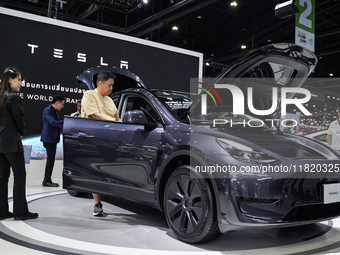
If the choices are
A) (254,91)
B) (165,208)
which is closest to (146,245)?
(165,208)

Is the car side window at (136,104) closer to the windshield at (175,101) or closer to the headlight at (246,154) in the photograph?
the windshield at (175,101)

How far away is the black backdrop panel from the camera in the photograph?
6277 millimetres

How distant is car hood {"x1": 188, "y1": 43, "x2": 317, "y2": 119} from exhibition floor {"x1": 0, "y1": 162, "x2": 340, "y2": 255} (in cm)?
120

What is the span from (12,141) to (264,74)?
8.63ft

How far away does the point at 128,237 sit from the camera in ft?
9.67

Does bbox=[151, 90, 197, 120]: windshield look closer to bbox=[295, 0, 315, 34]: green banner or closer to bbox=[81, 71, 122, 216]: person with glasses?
bbox=[81, 71, 122, 216]: person with glasses

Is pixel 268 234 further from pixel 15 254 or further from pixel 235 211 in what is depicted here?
pixel 15 254

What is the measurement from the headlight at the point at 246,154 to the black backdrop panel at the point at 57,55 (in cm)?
503

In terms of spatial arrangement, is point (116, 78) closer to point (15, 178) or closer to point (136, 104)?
point (136, 104)

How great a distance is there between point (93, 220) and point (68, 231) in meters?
0.46

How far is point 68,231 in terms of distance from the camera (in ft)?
10.2

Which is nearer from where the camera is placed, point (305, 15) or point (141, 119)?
point (141, 119)

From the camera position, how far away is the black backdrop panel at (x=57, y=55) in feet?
20.6

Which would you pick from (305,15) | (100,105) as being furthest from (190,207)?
(305,15)
